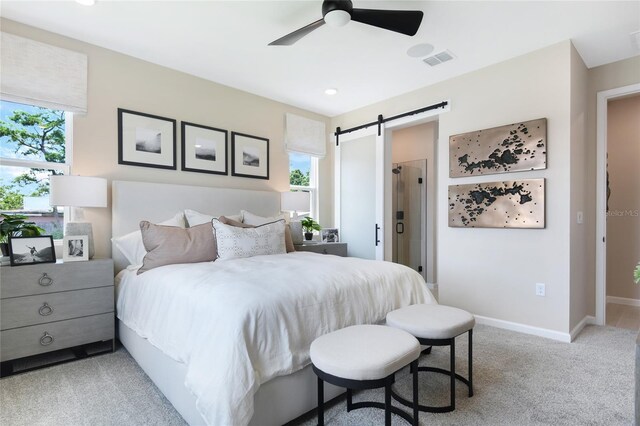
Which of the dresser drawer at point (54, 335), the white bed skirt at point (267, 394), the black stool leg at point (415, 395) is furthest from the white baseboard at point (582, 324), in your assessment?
the dresser drawer at point (54, 335)

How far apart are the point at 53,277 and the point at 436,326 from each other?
106 inches

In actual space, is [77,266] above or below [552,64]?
below

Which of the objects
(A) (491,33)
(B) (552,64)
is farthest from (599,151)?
(A) (491,33)

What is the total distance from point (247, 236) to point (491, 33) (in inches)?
108

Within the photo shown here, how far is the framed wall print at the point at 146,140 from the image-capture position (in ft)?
10.3

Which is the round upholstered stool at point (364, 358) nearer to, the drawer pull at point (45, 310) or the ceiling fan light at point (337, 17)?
the ceiling fan light at point (337, 17)

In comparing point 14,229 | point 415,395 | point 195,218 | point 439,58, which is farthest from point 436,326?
point 14,229

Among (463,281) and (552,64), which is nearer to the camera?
(552,64)

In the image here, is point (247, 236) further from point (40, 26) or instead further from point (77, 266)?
point (40, 26)

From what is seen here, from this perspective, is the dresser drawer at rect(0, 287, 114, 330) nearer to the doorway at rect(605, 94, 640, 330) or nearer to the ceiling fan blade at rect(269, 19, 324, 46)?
the ceiling fan blade at rect(269, 19, 324, 46)

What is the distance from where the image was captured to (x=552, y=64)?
295cm

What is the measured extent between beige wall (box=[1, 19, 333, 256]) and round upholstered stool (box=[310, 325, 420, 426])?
256 cm

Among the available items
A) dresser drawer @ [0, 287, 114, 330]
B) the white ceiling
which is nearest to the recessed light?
the white ceiling

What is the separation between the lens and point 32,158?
2.76m
